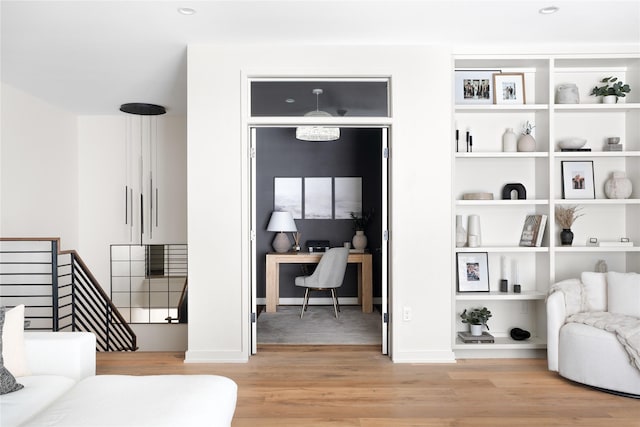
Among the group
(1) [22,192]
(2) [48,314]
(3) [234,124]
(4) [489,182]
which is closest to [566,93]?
(4) [489,182]

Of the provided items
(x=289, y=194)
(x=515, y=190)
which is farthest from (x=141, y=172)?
(x=515, y=190)

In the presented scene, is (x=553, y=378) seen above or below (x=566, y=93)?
below

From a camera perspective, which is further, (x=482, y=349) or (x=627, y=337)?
(x=482, y=349)

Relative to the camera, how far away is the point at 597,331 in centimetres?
312

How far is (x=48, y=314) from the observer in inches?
210

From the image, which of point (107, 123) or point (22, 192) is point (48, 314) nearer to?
point (22, 192)

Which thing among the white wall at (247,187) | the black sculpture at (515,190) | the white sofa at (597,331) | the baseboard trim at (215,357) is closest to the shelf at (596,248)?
the white sofa at (597,331)

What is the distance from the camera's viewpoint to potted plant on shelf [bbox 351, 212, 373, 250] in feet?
20.8

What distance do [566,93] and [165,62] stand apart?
3.61m

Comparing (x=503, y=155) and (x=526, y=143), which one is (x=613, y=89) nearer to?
(x=526, y=143)

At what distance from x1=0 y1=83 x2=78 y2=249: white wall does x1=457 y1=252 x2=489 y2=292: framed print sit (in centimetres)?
465

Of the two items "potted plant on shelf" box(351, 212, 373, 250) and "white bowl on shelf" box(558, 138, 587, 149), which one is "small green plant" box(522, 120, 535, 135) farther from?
"potted plant on shelf" box(351, 212, 373, 250)

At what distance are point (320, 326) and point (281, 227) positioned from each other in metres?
1.70

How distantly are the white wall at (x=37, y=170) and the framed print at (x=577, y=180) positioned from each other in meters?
5.58
